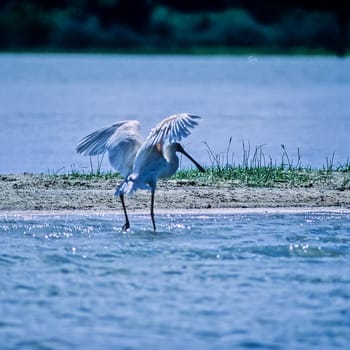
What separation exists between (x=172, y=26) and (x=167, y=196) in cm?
5117

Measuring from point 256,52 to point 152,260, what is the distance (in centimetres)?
5577

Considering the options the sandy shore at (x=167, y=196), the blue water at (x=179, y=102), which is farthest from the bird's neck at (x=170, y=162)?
the blue water at (x=179, y=102)

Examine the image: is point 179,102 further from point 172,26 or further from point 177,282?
point 172,26

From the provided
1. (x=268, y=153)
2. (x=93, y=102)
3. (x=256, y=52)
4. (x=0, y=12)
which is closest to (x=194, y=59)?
(x=256, y=52)

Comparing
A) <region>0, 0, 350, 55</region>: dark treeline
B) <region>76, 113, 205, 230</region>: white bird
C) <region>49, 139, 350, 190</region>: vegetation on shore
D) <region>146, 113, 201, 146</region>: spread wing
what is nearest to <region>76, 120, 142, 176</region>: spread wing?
<region>76, 113, 205, 230</region>: white bird

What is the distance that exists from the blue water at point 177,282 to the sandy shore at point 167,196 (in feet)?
1.60

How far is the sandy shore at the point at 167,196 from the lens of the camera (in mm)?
13641

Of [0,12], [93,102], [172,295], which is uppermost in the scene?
[0,12]

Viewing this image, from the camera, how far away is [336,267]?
11.1 metres

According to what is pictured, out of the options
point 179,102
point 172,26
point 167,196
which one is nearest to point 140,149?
point 167,196

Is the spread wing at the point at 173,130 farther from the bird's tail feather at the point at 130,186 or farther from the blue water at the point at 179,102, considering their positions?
the blue water at the point at 179,102

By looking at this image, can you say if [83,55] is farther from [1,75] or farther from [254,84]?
[254,84]

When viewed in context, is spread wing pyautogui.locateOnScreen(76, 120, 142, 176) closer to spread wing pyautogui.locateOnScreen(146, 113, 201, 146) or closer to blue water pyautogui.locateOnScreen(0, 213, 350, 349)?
spread wing pyautogui.locateOnScreen(146, 113, 201, 146)

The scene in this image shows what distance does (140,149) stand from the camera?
12.5 meters
